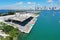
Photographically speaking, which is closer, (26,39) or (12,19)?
(26,39)

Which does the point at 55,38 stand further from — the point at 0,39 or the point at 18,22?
the point at 18,22

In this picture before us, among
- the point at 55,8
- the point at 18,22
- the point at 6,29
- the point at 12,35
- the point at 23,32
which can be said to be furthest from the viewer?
the point at 55,8

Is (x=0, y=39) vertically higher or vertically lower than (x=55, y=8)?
higher

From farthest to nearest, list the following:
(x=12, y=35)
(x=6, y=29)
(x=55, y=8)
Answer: (x=55, y=8) → (x=6, y=29) → (x=12, y=35)

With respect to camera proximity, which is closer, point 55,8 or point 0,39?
point 0,39

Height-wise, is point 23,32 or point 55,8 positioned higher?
point 23,32

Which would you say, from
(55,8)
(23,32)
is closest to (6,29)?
(23,32)

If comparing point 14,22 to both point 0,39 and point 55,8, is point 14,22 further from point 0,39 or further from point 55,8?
point 55,8

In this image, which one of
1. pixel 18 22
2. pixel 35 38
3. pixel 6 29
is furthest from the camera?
pixel 18 22

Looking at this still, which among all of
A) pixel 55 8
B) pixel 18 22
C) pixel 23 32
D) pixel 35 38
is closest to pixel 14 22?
pixel 18 22
